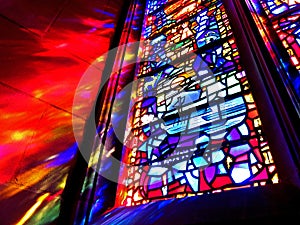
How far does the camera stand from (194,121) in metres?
1.94

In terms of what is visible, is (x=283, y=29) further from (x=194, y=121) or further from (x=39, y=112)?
(x=39, y=112)

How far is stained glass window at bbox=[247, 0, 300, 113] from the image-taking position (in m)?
1.59

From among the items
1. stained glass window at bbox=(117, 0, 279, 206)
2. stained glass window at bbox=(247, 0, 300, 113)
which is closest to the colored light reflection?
stained glass window at bbox=(117, 0, 279, 206)

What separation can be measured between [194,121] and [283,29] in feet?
3.06

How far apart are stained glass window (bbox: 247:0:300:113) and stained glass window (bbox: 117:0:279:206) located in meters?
0.24

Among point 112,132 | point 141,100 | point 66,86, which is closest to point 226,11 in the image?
point 141,100

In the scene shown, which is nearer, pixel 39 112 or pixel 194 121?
Result: pixel 194 121

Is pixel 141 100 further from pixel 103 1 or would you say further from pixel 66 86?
pixel 103 1

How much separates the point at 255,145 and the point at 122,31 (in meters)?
Result: 2.40

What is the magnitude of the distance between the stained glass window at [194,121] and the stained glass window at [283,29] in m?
0.24

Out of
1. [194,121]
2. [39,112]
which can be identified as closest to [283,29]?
[194,121]

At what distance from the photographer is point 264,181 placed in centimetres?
140

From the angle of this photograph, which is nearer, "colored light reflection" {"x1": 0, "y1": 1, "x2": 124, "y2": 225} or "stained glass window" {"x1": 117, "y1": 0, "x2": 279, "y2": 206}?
"stained glass window" {"x1": 117, "y1": 0, "x2": 279, "y2": 206}

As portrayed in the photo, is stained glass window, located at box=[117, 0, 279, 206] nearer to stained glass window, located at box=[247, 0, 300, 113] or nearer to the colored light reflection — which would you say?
stained glass window, located at box=[247, 0, 300, 113]
